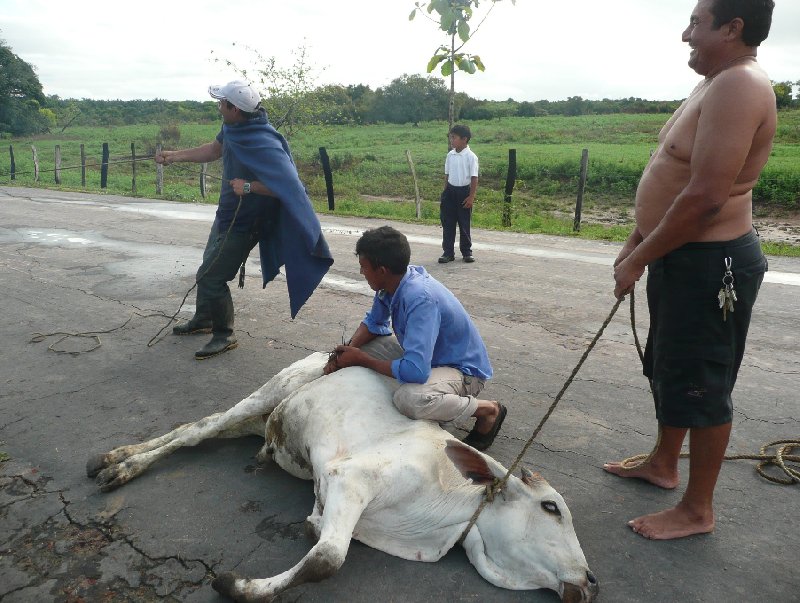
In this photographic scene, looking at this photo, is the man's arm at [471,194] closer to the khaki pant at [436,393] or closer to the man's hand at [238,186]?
the man's hand at [238,186]

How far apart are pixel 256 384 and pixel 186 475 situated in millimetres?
1207

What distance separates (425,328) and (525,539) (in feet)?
3.57

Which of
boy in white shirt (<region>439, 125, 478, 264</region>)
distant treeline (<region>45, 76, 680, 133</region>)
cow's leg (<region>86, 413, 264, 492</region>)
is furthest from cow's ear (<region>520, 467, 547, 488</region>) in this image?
distant treeline (<region>45, 76, 680, 133</region>)

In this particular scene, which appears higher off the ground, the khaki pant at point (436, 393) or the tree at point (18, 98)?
the tree at point (18, 98)

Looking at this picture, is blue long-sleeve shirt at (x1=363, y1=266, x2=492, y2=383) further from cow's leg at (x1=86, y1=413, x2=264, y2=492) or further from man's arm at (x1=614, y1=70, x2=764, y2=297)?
man's arm at (x1=614, y1=70, x2=764, y2=297)

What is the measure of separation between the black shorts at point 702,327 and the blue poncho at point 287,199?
267 centimetres

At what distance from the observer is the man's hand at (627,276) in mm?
2666

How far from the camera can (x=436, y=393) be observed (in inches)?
121

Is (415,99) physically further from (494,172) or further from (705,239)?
(705,239)

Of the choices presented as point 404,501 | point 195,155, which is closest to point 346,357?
point 404,501

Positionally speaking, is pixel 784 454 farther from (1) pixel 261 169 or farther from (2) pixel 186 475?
(1) pixel 261 169

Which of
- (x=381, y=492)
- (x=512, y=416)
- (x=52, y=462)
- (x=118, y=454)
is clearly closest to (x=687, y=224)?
(x=381, y=492)

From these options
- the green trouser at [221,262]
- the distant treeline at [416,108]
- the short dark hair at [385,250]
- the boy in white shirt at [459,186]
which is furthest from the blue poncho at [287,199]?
the distant treeline at [416,108]

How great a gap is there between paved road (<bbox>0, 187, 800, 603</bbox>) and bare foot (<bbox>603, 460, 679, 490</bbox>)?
5 cm
